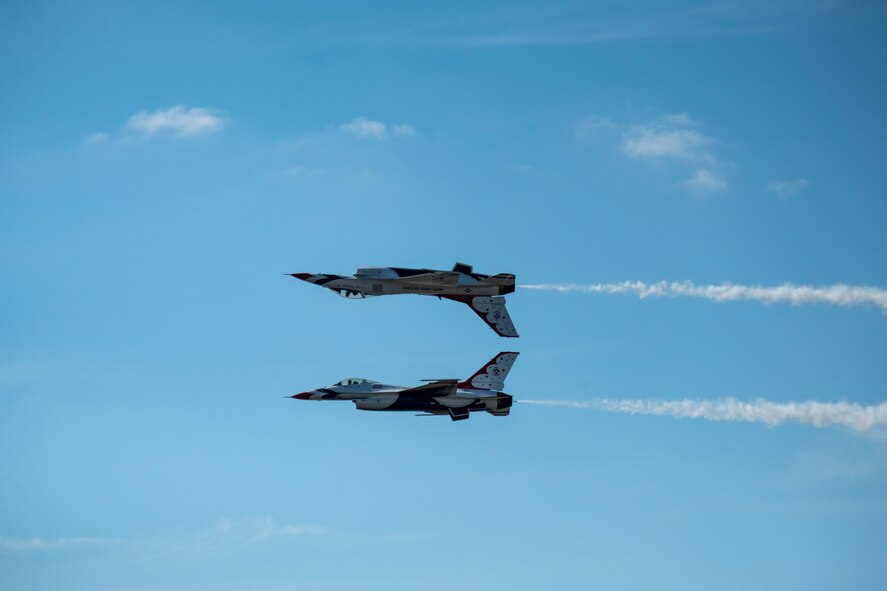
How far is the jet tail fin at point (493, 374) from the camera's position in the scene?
96062 millimetres

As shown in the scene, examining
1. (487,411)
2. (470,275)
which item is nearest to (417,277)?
(470,275)

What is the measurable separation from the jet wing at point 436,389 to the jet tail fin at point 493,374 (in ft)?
9.38

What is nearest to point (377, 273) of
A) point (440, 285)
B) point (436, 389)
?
point (440, 285)

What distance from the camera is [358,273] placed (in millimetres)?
94875

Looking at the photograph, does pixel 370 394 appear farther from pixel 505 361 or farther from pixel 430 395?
pixel 505 361

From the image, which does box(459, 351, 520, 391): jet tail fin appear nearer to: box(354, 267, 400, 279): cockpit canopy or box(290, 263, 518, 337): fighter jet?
box(290, 263, 518, 337): fighter jet

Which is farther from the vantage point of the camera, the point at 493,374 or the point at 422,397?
the point at 493,374

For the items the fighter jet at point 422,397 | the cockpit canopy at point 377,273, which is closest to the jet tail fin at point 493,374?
the fighter jet at point 422,397

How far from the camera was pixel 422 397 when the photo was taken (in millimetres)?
93125

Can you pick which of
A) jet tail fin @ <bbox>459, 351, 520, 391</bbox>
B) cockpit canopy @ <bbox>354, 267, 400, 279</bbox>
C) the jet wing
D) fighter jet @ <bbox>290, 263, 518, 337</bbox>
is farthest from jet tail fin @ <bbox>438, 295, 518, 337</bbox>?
the jet wing

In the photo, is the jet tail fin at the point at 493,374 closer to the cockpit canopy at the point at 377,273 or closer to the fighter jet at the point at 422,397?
the fighter jet at the point at 422,397

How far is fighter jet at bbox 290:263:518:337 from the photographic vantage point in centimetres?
9475

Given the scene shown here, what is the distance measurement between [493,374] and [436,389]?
19.1 feet

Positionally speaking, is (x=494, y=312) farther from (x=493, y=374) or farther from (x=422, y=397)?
(x=422, y=397)
